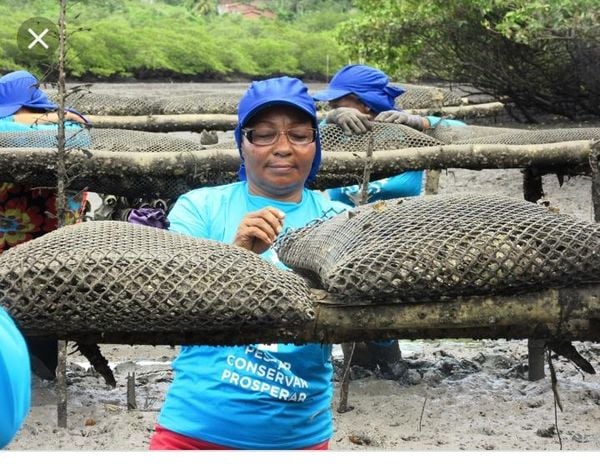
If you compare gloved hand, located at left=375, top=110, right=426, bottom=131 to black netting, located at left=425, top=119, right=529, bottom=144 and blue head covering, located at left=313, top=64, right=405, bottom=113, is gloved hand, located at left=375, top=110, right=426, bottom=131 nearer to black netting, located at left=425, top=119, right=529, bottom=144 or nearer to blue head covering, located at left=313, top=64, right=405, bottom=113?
black netting, located at left=425, top=119, right=529, bottom=144

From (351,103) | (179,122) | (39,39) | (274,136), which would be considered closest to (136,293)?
(274,136)

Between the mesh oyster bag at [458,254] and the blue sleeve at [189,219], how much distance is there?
666 millimetres

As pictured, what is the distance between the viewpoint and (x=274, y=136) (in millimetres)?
3420

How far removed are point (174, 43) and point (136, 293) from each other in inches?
1056

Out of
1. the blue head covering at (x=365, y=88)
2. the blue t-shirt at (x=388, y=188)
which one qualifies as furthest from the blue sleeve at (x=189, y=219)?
the blue head covering at (x=365, y=88)

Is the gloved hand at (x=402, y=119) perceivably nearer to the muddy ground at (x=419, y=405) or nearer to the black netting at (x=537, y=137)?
the black netting at (x=537, y=137)

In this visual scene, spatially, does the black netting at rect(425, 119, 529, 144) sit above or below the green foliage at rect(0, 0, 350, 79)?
above

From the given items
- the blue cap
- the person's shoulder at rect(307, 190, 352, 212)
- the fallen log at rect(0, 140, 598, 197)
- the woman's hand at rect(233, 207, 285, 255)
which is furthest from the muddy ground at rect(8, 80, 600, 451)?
the blue cap

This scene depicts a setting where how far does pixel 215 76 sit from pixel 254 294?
27581 mm

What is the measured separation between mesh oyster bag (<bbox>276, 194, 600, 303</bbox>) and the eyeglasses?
814 millimetres

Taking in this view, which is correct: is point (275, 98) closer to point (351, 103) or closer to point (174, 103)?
point (351, 103)

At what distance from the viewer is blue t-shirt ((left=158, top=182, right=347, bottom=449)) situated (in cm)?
309

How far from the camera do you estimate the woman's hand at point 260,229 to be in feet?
9.57
